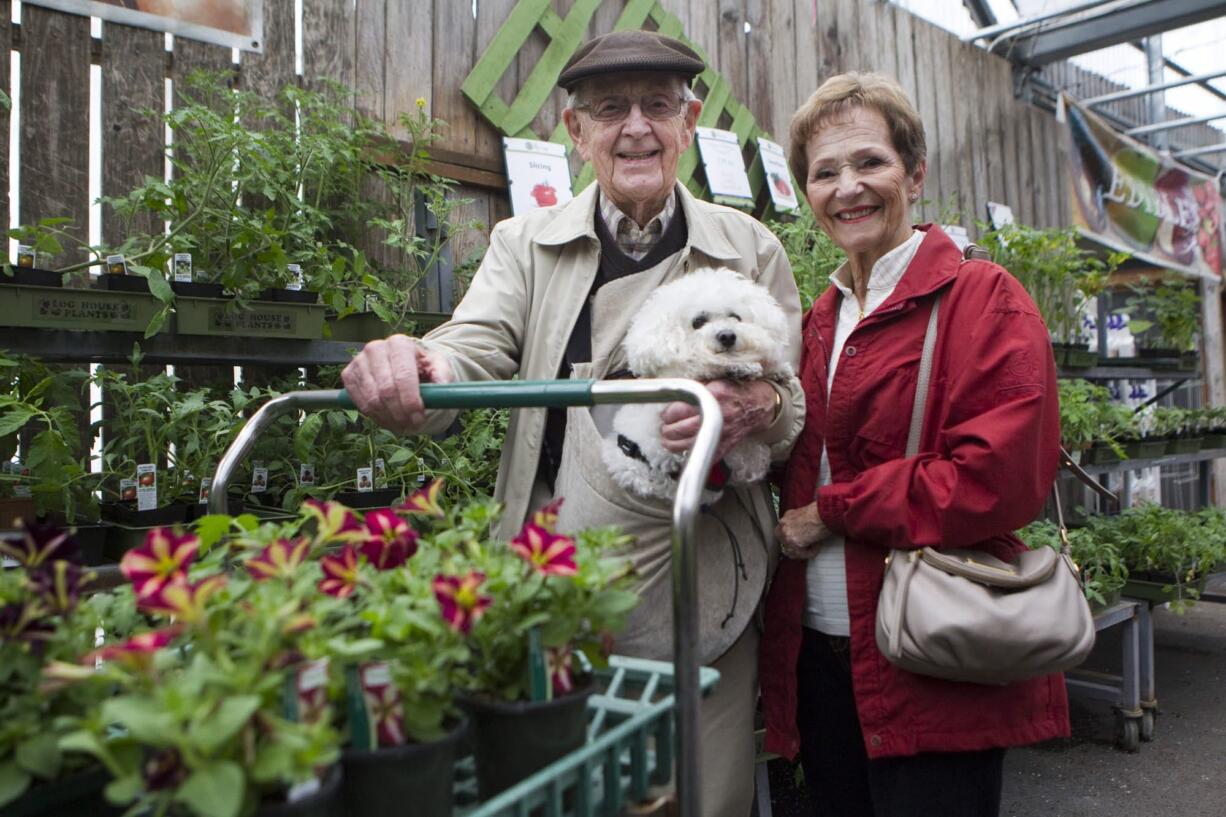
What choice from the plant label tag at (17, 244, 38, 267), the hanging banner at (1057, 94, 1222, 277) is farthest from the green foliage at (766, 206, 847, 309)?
the hanging banner at (1057, 94, 1222, 277)

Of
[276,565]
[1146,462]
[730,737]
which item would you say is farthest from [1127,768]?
[276,565]

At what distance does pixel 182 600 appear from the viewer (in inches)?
26.3

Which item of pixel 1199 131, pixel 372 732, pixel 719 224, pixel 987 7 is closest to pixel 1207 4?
pixel 987 7

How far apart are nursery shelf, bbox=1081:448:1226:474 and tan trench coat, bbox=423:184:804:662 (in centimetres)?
329

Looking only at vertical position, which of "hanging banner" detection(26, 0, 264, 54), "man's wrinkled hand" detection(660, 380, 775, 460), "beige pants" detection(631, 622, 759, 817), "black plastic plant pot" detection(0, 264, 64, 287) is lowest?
"beige pants" detection(631, 622, 759, 817)

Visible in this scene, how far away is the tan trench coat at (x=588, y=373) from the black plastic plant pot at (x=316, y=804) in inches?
36.9

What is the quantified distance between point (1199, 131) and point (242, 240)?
339 inches

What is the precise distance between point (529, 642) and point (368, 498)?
1.69 meters

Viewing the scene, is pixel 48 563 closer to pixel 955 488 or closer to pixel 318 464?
pixel 955 488

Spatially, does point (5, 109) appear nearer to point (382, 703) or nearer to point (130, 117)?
point (130, 117)

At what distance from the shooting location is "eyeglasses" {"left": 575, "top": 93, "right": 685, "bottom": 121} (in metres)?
1.78

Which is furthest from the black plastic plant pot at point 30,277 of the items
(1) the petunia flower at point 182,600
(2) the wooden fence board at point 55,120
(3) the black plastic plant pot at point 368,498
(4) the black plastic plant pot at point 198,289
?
(1) the petunia flower at point 182,600

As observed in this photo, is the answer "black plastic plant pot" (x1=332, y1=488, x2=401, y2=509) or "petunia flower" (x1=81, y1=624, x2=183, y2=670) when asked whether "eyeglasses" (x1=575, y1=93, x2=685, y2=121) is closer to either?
"black plastic plant pot" (x1=332, y1=488, x2=401, y2=509)

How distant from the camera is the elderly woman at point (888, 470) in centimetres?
152
